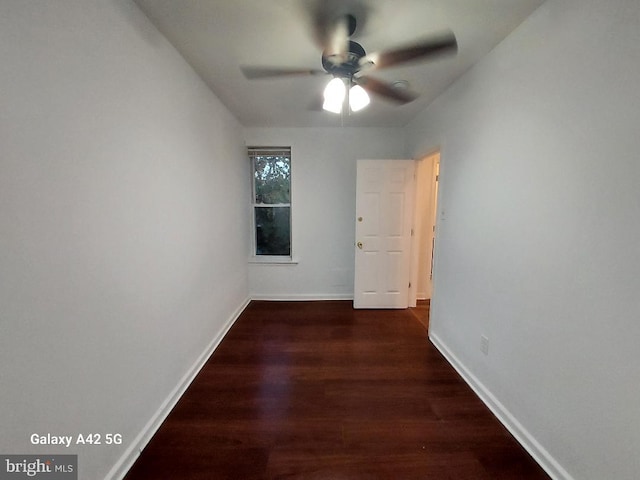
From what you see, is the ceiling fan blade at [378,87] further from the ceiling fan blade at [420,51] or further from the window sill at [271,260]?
the window sill at [271,260]

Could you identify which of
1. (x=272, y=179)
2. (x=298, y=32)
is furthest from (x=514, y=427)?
(x=272, y=179)

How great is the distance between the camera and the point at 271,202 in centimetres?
369

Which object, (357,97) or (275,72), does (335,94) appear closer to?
(357,97)

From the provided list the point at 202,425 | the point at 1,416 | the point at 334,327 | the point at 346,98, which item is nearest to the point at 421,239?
the point at 334,327

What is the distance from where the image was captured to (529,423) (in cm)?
142

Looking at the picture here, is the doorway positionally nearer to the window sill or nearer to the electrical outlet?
the electrical outlet

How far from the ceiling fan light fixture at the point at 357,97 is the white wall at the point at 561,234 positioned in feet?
2.85

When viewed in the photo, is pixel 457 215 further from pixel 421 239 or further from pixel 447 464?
pixel 447 464

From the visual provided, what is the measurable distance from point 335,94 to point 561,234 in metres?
1.56

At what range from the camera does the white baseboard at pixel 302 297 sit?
3.71m

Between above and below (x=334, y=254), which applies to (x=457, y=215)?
above

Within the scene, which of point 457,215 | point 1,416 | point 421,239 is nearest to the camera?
point 1,416

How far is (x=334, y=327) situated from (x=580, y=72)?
271cm

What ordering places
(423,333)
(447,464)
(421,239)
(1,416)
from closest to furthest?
(1,416)
(447,464)
(423,333)
(421,239)
